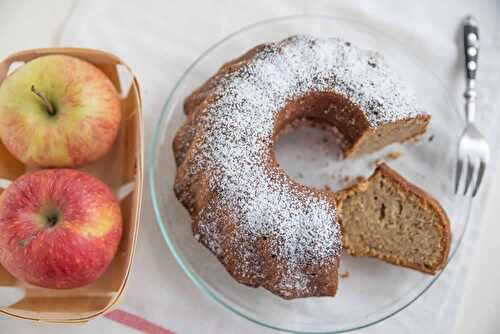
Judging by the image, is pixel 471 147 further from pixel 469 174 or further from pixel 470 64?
pixel 470 64

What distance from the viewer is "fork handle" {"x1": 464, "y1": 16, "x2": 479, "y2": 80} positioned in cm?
212

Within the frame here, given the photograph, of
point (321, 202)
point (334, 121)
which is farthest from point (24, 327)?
point (334, 121)

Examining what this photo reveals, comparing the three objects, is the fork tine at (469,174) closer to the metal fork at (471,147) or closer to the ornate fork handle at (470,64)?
the metal fork at (471,147)

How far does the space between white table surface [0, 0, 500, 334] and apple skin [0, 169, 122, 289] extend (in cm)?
34

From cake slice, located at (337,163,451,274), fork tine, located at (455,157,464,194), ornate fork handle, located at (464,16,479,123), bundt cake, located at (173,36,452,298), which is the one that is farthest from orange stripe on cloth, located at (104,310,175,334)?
ornate fork handle, located at (464,16,479,123)

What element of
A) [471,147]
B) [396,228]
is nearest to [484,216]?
[471,147]

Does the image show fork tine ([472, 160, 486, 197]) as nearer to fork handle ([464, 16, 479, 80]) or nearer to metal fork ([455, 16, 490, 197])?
metal fork ([455, 16, 490, 197])

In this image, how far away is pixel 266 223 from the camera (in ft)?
5.76

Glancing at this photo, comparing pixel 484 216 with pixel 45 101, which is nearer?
pixel 45 101

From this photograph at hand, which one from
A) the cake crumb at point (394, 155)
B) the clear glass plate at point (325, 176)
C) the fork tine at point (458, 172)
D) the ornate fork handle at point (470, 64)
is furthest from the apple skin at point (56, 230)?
the ornate fork handle at point (470, 64)

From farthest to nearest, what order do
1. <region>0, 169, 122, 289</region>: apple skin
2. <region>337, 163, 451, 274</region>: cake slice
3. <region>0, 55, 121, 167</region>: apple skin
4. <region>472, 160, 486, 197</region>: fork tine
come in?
<region>472, 160, 486, 197</region>: fork tine → <region>337, 163, 451, 274</region>: cake slice → <region>0, 55, 121, 167</region>: apple skin → <region>0, 169, 122, 289</region>: apple skin

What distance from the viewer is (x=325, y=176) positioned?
2062mm

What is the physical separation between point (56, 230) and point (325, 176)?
100 cm

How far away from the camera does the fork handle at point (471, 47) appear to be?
212 cm
